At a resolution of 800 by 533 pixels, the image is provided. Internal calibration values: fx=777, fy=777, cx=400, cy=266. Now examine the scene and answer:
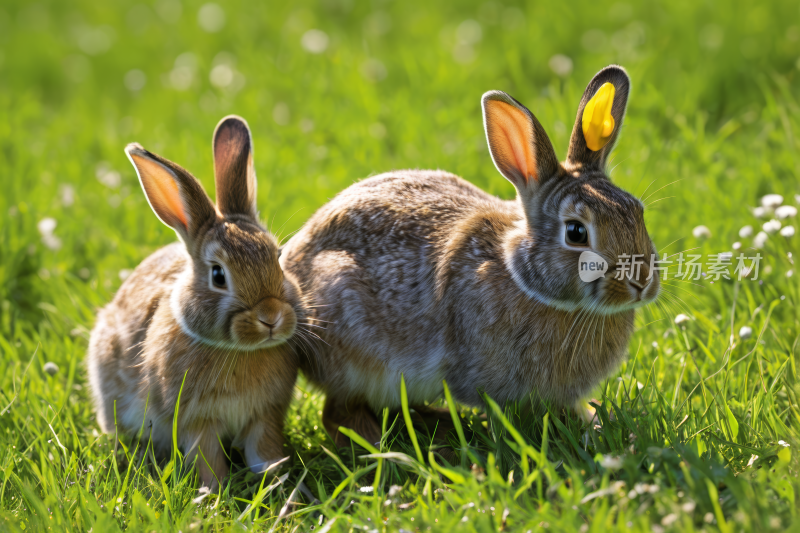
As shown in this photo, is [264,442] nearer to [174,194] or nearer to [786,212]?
[174,194]

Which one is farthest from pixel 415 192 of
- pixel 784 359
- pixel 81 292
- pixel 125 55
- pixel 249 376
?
pixel 125 55

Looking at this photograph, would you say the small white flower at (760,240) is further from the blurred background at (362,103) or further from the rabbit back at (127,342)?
the rabbit back at (127,342)

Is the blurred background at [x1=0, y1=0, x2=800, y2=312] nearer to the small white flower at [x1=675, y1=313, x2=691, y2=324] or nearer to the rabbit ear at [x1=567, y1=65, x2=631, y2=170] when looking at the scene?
the small white flower at [x1=675, y1=313, x2=691, y2=324]

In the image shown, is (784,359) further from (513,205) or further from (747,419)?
(513,205)

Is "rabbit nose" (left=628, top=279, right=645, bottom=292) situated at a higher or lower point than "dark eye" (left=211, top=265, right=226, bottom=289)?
higher

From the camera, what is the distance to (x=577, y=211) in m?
3.46

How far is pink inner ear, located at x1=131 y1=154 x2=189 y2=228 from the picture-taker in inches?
151

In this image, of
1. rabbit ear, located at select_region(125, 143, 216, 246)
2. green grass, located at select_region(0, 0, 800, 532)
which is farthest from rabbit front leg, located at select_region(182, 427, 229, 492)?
rabbit ear, located at select_region(125, 143, 216, 246)

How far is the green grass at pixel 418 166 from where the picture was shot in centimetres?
316

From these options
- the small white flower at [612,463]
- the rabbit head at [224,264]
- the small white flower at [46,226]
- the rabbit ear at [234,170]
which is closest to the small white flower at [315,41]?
the small white flower at [46,226]

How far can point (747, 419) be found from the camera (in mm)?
3516

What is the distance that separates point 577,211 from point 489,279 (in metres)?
0.58

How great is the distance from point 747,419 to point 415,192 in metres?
2.00

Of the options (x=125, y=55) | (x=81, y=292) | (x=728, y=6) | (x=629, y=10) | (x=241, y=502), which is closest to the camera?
(x=241, y=502)
